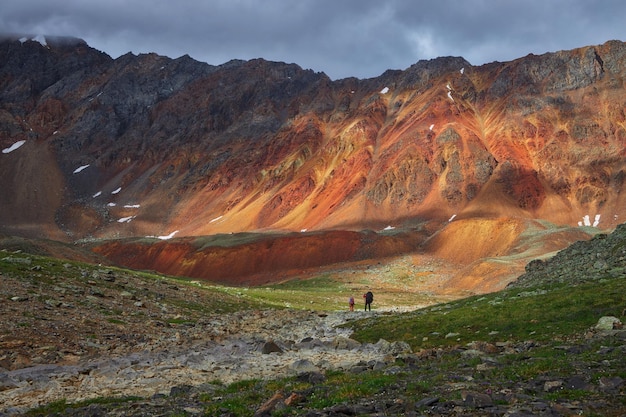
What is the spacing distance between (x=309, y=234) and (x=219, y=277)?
98.3 ft

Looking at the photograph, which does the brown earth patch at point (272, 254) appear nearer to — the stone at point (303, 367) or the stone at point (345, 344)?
the stone at point (345, 344)

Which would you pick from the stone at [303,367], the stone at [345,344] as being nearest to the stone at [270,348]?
the stone at [345,344]

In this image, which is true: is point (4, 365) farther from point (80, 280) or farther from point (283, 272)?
point (283, 272)

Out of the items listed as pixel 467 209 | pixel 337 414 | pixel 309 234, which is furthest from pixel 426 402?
pixel 467 209

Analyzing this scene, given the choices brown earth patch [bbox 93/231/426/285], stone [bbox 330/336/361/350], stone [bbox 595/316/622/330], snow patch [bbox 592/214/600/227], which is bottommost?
stone [bbox 330/336/361/350]

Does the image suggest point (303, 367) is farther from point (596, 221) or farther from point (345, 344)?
point (596, 221)

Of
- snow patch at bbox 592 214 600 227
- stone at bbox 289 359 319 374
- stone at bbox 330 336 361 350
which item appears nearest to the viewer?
stone at bbox 289 359 319 374

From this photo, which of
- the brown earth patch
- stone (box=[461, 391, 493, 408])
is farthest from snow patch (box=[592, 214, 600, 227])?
stone (box=[461, 391, 493, 408])

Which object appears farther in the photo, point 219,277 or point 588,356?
point 219,277

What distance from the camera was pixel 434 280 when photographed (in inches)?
4941

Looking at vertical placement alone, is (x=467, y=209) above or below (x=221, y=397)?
above

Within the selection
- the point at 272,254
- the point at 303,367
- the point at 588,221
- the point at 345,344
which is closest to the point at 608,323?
the point at 303,367

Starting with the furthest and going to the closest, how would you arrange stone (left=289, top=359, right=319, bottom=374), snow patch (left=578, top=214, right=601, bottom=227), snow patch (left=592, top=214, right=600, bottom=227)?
1. snow patch (left=578, top=214, right=601, bottom=227)
2. snow patch (left=592, top=214, right=600, bottom=227)
3. stone (left=289, top=359, right=319, bottom=374)

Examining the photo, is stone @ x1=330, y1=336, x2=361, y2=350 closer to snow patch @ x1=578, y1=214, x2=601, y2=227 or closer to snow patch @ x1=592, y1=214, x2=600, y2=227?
snow patch @ x1=578, y1=214, x2=601, y2=227
